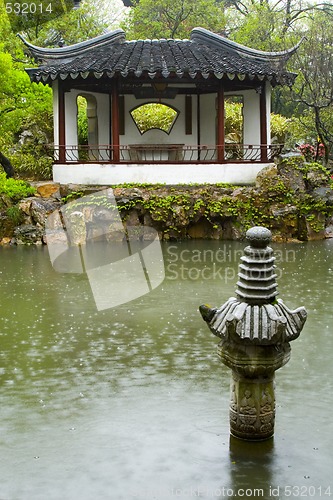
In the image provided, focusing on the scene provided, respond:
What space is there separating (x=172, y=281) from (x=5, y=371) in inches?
222

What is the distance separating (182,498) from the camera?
5.28m

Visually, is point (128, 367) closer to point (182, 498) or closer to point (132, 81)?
point (182, 498)

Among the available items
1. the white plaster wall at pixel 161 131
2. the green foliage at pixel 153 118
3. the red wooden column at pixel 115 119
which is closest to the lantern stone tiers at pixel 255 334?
the red wooden column at pixel 115 119

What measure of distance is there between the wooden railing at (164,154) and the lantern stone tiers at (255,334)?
14.3 m

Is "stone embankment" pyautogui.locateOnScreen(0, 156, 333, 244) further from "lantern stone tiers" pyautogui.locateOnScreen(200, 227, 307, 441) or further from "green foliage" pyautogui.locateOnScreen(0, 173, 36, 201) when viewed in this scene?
"lantern stone tiers" pyautogui.locateOnScreen(200, 227, 307, 441)

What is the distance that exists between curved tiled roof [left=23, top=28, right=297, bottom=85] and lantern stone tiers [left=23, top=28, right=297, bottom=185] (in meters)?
0.03

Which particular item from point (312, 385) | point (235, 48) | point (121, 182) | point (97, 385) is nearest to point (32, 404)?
point (97, 385)

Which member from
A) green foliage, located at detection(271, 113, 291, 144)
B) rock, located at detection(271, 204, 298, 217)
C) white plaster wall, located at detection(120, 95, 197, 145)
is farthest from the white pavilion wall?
green foliage, located at detection(271, 113, 291, 144)

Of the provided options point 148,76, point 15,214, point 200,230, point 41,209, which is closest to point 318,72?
point 148,76

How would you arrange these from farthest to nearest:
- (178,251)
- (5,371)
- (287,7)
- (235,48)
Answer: (287,7), (235,48), (178,251), (5,371)

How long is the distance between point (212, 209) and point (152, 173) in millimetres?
2400

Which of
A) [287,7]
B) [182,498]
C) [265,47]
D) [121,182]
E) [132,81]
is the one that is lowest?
[182,498]

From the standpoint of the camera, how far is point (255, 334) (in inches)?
223

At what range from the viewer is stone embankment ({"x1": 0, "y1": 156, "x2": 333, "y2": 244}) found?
1888 cm
